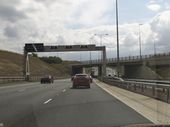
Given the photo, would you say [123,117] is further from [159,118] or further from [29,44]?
[29,44]

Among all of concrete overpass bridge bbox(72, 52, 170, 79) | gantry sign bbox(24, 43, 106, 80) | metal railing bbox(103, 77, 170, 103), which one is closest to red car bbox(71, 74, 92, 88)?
metal railing bbox(103, 77, 170, 103)

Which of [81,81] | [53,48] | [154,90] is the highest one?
[53,48]

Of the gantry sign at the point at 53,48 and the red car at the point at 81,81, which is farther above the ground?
the gantry sign at the point at 53,48

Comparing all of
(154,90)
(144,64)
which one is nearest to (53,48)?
(144,64)

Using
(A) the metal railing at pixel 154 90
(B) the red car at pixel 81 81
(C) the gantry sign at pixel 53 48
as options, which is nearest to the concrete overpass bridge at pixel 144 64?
(C) the gantry sign at pixel 53 48

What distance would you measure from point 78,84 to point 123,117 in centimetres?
3239

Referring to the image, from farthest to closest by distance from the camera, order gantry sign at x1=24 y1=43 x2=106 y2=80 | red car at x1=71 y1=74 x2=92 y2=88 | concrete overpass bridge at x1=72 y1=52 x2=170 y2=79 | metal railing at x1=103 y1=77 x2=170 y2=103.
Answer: gantry sign at x1=24 y1=43 x2=106 y2=80 → concrete overpass bridge at x1=72 y1=52 x2=170 y2=79 → red car at x1=71 y1=74 x2=92 y2=88 → metal railing at x1=103 y1=77 x2=170 y2=103

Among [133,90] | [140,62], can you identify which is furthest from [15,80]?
[133,90]

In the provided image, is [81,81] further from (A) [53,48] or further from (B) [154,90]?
(A) [53,48]

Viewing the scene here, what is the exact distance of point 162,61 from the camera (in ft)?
229

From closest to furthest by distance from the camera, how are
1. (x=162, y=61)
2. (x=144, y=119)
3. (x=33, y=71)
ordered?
(x=144, y=119) < (x=162, y=61) < (x=33, y=71)

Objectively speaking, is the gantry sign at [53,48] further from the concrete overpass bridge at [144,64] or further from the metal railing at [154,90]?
the metal railing at [154,90]

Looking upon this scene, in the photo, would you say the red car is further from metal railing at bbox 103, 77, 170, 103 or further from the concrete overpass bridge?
the concrete overpass bridge

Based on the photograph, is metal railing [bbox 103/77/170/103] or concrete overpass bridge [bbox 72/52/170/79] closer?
metal railing [bbox 103/77/170/103]
